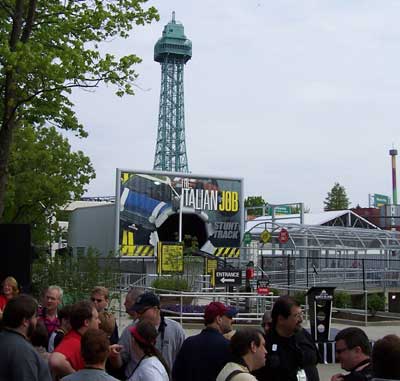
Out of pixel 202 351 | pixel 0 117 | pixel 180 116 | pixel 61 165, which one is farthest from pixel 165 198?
pixel 180 116

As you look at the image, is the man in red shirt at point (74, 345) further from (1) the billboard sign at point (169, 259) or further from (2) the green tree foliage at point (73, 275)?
(1) the billboard sign at point (169, 259)

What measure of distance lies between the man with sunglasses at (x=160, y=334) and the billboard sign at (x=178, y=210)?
33913 millimetres

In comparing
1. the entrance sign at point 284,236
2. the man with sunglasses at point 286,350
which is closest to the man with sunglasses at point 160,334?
the man with sunglasses at point 286,350

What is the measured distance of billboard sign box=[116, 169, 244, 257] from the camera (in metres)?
43.2

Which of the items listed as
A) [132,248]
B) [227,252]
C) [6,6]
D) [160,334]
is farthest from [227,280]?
[227,252]

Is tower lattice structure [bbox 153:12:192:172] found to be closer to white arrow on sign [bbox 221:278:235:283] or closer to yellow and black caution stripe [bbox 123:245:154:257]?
yellow and black caution stripe [bbox 123:245:154:257]

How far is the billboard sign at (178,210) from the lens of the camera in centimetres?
4319

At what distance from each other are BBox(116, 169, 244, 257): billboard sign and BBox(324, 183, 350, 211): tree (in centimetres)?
4766

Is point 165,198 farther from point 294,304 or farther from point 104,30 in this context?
point 294,304

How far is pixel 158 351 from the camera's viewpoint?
5488 mm

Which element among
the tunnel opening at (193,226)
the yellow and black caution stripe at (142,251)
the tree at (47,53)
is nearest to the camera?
the tree at (47,53)

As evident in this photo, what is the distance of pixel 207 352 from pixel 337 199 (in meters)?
90.7

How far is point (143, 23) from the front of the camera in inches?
631

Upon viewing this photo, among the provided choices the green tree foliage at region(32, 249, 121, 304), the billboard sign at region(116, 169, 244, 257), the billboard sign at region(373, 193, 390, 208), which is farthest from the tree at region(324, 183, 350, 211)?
the green tree foliage at region(32, 249, 121, 304)
